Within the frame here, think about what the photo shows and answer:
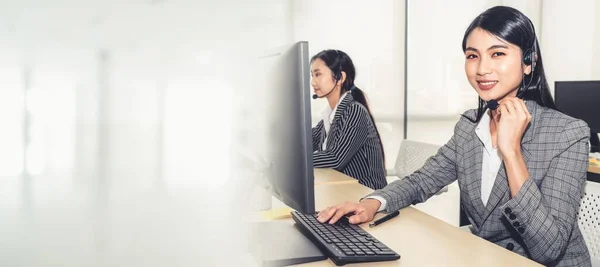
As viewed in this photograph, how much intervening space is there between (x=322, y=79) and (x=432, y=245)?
1.38m

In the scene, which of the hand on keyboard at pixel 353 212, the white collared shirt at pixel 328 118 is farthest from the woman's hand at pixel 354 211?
the white collared shirt at pixel 328 118

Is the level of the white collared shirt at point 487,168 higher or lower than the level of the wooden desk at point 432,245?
higher

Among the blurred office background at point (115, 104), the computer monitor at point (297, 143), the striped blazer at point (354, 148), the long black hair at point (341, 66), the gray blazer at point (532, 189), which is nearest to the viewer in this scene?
the blurred office background at point (115, 104)

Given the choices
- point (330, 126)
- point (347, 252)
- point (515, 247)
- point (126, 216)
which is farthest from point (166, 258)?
point (330, 126)

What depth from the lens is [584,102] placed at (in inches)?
88.7

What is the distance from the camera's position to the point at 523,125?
900 millimetres

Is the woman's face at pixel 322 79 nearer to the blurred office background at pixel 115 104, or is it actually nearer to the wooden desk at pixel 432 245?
the wooden desk at pixel 432 245

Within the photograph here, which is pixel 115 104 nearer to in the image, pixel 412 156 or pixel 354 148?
pixel 354 148

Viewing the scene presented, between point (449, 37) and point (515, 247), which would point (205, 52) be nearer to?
point (515, 247)

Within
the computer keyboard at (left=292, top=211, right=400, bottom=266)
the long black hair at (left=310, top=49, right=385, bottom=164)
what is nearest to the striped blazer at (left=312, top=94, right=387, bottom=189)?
the long black hair at (left=310, top=49, right=385, bottom=164)

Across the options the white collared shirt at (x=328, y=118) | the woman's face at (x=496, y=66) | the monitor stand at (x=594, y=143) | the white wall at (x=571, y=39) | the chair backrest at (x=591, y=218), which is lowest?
the chair backrest at (x=591, y=218)

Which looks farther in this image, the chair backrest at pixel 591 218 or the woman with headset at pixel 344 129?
the woman with headset at pixel 344 129

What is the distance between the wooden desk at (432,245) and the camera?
0.75m

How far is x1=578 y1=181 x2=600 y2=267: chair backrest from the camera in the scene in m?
1.07
